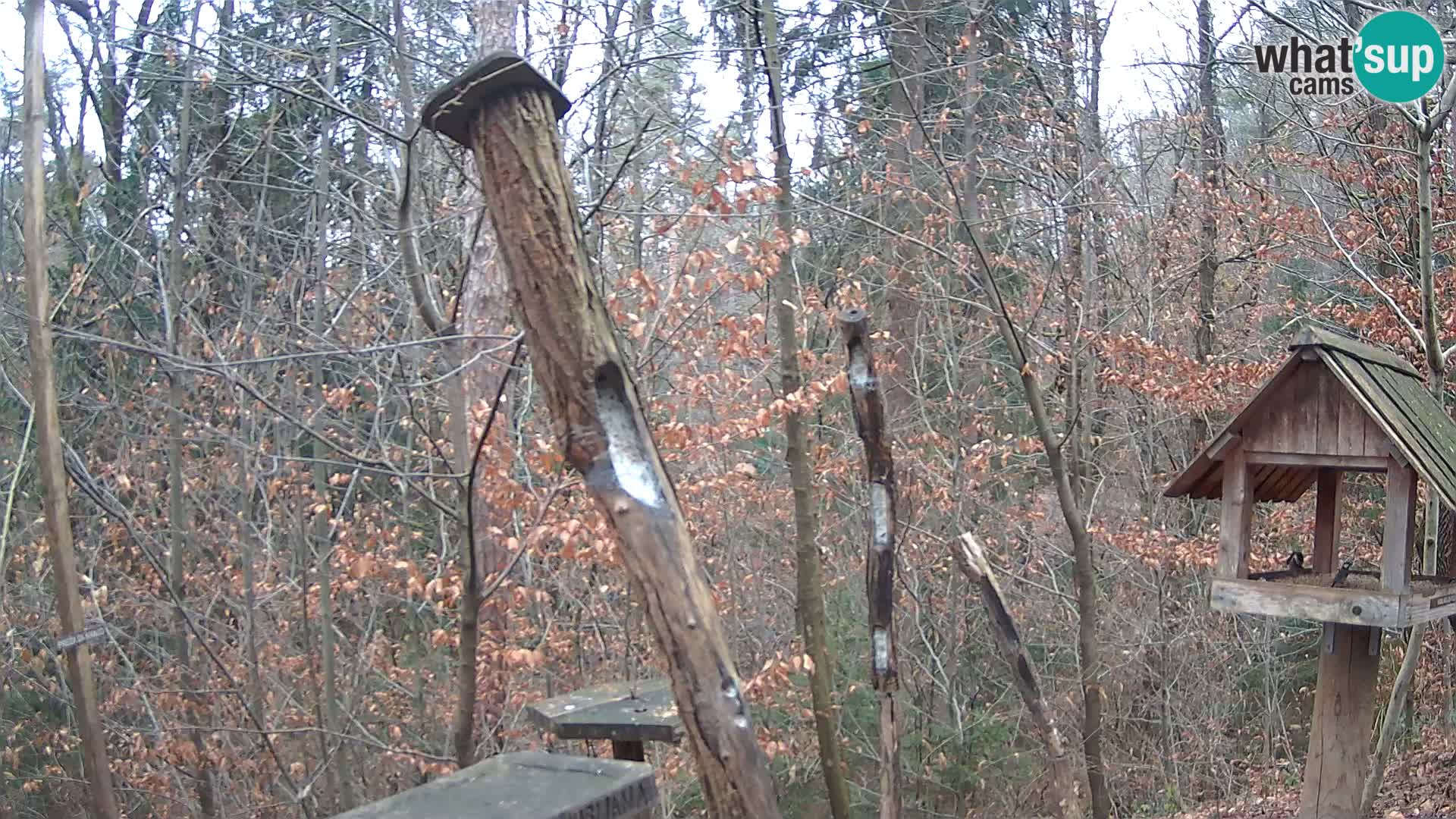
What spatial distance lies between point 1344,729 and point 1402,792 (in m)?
4.60

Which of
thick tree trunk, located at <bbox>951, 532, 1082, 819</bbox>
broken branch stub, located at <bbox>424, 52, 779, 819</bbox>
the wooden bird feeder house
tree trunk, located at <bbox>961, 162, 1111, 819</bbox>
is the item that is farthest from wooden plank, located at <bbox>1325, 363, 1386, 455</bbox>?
tree trunk, located at <bbox>961, 162, 1111, 819</bbox>

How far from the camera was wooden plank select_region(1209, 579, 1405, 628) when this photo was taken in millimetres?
3963

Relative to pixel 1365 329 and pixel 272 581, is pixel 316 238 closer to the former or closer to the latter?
pixel 272 581

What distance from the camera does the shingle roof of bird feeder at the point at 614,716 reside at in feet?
13.6

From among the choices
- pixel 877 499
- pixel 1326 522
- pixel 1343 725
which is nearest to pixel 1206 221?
pixel 1326 522

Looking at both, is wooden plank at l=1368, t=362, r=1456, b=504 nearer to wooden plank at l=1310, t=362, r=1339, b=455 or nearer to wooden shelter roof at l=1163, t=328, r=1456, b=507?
wooden shelter roof at l=1163, t=328, r=1456, b=507

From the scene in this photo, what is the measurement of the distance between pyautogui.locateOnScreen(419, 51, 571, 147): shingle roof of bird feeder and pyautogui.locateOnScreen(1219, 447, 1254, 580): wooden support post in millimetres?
2940

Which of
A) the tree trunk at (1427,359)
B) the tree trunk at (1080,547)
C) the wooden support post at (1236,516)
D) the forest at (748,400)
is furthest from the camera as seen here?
the tree trunk at (1080,547)

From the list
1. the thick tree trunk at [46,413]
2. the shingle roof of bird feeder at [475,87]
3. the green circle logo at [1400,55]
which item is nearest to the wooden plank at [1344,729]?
the green circle logo at [1400,55]

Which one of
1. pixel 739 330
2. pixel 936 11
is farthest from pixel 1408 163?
pixel 739 330

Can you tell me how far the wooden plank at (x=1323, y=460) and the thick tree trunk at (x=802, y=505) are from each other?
3.78 metres

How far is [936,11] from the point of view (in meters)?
7.93

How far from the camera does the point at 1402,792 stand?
820 centimetres

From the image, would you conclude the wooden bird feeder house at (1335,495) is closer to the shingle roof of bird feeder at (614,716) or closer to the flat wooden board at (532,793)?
the shingle roof of bird feeder at (614,716)
